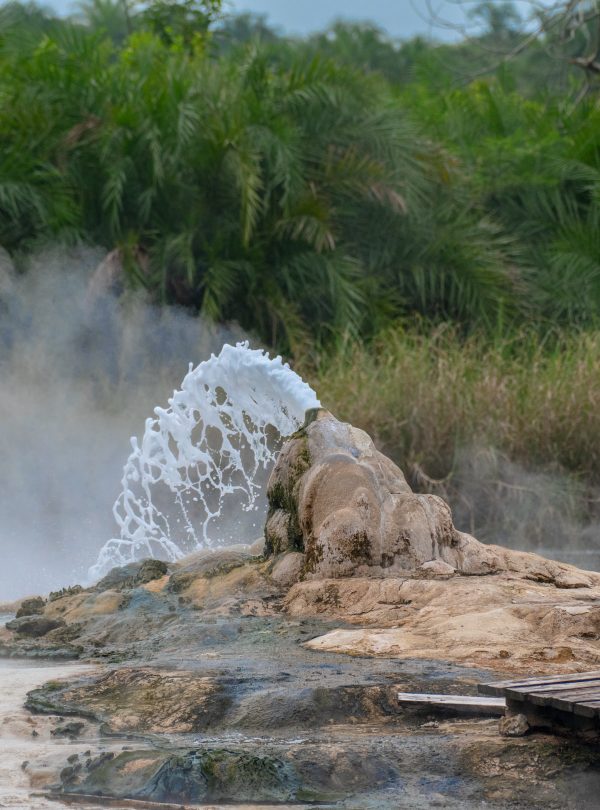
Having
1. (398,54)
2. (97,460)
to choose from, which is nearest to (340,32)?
(398,54)

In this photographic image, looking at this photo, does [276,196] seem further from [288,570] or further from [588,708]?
[588,708]

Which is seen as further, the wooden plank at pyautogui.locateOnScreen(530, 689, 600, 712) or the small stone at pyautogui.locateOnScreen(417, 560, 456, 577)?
the small stone at pyautogui.locateOnScreen(417, 560, 456, 577)

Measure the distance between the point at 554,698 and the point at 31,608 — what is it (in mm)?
3836

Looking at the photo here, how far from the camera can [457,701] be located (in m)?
4.66

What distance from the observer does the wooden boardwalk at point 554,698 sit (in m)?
4.12

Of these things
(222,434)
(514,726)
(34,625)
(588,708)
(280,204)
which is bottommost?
(514,726)

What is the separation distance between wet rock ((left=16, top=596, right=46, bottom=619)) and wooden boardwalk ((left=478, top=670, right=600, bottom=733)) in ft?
11.2

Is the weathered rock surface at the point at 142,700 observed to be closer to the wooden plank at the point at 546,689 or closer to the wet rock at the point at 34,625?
the wooden plank at the point at 546,689

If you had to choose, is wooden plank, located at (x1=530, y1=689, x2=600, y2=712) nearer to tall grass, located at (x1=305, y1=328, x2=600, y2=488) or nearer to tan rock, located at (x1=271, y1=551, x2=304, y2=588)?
tan rock, located at (x1=271, y1=551, x2=304, y2=588)

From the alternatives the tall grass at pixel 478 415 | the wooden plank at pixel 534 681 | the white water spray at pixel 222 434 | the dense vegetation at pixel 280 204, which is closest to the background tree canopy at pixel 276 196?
the dense vegetation at pixel 280 204

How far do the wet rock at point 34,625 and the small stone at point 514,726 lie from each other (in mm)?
3043

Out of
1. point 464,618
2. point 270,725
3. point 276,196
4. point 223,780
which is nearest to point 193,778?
point 223,780

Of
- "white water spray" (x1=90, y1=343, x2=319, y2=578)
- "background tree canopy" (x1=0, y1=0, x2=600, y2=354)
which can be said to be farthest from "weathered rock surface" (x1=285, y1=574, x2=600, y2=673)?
"background tree canopy" (x1=0, y1=0, x2=600, y2=354)

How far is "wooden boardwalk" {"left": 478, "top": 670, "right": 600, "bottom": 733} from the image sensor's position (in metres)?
4.12
